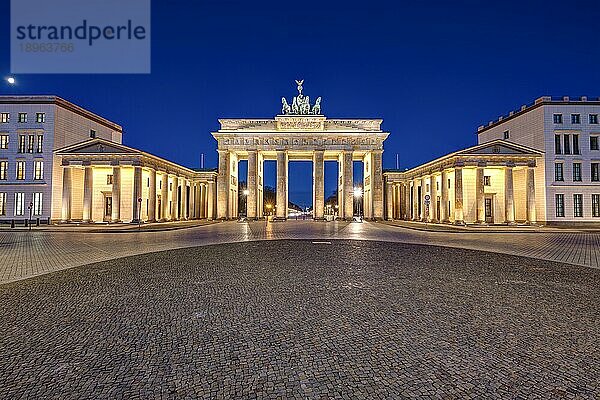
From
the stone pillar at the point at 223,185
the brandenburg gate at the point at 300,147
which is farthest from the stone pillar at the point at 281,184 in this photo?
A: the stone pillar at the point at 223,185

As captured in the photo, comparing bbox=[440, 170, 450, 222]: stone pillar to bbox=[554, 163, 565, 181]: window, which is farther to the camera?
bbox=[440, 170, 450, 222]: stone pillar

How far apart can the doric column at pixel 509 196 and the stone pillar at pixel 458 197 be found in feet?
20.9

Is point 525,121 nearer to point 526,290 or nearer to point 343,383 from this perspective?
point 526,290

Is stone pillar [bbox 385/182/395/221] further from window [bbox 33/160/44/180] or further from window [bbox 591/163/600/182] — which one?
window [bbox 33/160/44/180]

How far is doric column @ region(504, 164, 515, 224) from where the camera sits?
47719 millimetres

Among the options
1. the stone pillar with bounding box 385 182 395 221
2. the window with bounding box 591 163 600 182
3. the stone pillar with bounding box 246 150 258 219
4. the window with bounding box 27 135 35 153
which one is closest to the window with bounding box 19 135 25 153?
the window with bounding box 27 135 35 153

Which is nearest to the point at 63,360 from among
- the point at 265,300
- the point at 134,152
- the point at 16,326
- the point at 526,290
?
the point at 16,326

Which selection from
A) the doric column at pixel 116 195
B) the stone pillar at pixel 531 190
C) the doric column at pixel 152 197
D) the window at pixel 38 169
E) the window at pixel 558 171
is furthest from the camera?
the doric column at pixel 152 197

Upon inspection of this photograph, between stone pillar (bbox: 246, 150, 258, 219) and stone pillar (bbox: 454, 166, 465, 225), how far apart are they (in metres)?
30.2

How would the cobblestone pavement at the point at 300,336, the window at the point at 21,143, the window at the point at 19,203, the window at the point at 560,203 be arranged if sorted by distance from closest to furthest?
the cobblestone pavement at the point at 300,336
the window at the point at 19,203
the window at the point at 21,143
the window at the point at 560,203

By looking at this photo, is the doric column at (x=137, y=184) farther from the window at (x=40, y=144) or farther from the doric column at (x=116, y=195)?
the window at (x=40, y=144)

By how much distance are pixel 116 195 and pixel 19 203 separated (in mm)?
12196

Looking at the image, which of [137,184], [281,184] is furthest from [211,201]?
[137,184]

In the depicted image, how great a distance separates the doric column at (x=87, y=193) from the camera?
48.1m
